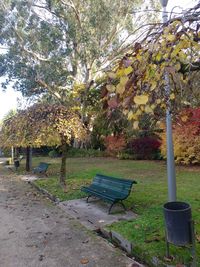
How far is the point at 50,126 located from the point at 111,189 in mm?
3859

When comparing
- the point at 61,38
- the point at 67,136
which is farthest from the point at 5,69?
the point at 67,136

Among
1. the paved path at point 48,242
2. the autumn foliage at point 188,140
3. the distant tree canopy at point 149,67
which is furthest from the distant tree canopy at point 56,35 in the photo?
the distant tree canopy at point 149,67

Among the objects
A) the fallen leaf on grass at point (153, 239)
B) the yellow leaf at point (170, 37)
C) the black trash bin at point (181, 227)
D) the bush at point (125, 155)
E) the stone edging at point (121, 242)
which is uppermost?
the yellow leaf at point (170, 37)

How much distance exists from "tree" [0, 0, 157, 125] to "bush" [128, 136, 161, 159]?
6.46m

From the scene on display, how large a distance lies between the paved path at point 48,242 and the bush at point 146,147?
13.1m

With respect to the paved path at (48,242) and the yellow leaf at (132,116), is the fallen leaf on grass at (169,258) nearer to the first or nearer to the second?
the paved path at (48,242)

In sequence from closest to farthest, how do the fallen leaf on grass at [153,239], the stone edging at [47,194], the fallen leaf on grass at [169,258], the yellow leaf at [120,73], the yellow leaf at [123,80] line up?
1. the yellow leaf at [123,80]
2. the yellow leaf at [120,73]
3. the fallen leaf on grass at [169,258]
4. the fallen leaf on grass at [153,239]
5. the stone edging at [47,194]

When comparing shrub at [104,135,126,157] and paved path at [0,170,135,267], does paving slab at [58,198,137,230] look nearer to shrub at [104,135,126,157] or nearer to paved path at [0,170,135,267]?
paved path at [0,170,135,267]

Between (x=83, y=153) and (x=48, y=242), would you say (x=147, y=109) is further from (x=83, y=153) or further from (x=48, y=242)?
(x=83, y=153)

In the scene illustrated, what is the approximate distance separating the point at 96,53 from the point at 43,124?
13.4 metres

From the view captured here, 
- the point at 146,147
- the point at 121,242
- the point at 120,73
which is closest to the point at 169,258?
the point at 121,242

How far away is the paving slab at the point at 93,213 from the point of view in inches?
264

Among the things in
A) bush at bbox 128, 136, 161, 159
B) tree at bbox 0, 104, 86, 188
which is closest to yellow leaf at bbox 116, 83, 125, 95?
tree at bbox 0, 104, 86, 188

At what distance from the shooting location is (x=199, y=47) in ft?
8.47
